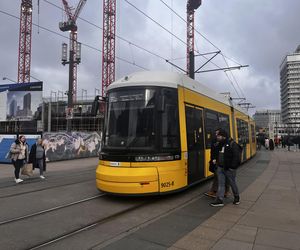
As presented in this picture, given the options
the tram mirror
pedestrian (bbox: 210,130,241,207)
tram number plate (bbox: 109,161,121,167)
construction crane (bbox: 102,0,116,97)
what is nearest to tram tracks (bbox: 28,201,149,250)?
tram number plate (bbox: 109,161,121,167)

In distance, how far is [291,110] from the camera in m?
92.2

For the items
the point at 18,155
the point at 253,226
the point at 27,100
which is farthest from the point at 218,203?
the point at 27,100

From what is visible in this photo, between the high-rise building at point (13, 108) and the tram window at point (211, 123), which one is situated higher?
the high-rise building at point (13, 108)

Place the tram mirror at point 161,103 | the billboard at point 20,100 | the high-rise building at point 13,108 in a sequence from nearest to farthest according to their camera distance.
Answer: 1. the tram mirror at point 161,103
2. the billboard at point 20,100
3. the high-rise building at point 13,108

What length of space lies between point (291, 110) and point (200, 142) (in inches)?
3503

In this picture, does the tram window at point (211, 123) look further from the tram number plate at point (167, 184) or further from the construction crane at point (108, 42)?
the construction crane at point (108, 42)

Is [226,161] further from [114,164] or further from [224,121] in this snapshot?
[224,121]

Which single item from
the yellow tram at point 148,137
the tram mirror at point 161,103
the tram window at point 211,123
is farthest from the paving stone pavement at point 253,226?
the tram mirror at point 161,103

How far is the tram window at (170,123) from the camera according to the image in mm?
8961

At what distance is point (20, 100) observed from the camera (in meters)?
27.9

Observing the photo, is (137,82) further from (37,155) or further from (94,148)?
(94,148)

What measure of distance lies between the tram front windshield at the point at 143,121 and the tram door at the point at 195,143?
790mm

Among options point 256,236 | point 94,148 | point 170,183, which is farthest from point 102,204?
point 94,148

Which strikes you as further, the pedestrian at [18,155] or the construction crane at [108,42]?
the construction crane at [108,42]
